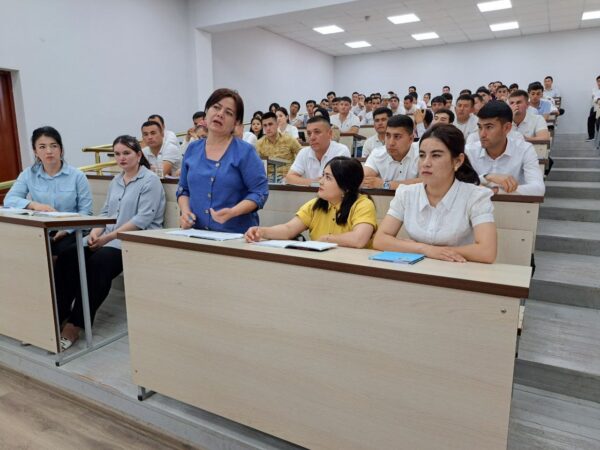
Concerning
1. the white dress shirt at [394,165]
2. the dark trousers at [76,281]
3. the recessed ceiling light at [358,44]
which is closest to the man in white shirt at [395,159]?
the white dress shirt at [394,165]

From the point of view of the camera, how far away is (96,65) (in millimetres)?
5758

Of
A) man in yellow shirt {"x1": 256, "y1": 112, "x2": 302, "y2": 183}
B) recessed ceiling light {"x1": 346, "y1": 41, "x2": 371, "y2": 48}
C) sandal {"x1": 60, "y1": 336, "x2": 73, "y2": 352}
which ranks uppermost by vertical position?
recessed ceiling light {"x1": 346, "y1": 41, "x2": 371, "y2": 48}

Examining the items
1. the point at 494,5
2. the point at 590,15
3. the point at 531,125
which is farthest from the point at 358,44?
the point at 531,125

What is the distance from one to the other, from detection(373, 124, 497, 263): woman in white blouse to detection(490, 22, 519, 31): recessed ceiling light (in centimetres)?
911

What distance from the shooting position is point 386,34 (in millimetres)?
9820

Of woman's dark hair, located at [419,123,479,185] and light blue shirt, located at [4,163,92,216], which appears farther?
light blue shirt, located at [4,163,92,216]

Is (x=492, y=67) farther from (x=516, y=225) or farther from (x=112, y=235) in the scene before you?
(x=112, y=235)

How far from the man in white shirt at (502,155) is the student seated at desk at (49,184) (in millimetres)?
2271

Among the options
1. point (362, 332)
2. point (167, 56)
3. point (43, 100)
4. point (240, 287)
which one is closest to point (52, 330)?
point (240, 287)

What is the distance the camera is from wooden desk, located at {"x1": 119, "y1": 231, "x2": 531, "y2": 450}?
1.04 metres

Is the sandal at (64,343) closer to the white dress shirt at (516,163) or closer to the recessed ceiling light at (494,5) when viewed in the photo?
the white dress shirt at (516,163)

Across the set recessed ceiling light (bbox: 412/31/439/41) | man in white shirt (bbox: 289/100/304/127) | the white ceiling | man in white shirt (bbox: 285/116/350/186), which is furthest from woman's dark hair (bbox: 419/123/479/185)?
recessed ceiling light (bbox: 412/31/439/41)

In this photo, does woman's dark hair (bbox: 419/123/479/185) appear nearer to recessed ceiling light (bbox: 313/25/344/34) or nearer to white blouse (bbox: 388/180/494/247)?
white blouse (bbox: 388/180/494/247)

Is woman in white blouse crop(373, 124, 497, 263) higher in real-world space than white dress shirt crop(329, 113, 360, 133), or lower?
lower
